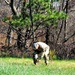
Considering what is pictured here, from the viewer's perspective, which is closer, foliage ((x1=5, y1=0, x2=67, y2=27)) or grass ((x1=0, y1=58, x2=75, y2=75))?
grass ((x1=0, y1=58, x2=75, y2=75))

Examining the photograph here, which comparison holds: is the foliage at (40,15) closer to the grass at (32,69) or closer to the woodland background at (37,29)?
the woodland background at (37,29)

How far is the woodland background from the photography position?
99.5 feet

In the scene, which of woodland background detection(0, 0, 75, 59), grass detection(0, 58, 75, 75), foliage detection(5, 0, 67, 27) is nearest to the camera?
grass detection(0, 58, 75, 75)

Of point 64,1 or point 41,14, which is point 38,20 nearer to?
point 41,14

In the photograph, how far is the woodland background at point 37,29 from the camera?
30.3 metres

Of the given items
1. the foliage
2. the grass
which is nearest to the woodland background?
the foliage

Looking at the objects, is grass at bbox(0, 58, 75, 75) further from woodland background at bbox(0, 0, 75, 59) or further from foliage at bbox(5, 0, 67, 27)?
foliage at bbox(5, 0, 67, 27)

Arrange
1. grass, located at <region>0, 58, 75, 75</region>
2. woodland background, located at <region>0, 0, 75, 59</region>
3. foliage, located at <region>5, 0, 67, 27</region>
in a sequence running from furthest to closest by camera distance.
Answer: woodland background, located at <region>0, 0, 75, 59</region> < foliage, located at <region>5, 0, 67, 27</region> < grass, located at <region>0, 58, 75, 75</region>

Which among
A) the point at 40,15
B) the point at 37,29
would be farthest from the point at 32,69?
the point at 37,29

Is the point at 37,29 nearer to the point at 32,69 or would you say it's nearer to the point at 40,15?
the point at 40,15

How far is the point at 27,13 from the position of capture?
1243 inches

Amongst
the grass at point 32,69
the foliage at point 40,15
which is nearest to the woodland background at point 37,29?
the foliage at point 40,15

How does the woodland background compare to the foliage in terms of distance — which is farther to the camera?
the woodland background

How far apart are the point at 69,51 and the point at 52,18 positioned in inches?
151
